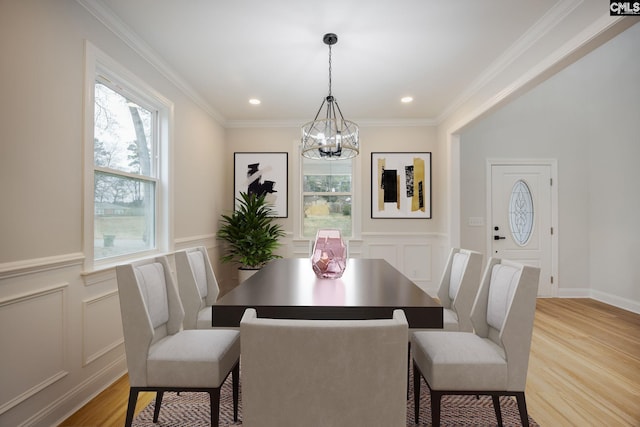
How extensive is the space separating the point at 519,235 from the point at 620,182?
1.38m

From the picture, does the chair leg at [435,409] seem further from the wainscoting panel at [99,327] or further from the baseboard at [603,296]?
the baseboard at [603,296]

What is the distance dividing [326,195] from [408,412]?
3357 mm

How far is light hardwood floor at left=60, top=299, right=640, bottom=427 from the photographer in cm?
196

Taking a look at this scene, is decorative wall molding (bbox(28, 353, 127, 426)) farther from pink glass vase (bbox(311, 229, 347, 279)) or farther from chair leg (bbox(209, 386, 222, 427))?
pink glass vase (bbox(311, 229, 347, 279))

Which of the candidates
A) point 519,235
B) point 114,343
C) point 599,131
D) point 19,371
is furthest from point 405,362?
point 599,131

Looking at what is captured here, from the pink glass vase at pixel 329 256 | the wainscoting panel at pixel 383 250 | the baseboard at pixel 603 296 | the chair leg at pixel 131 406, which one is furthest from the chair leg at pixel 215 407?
the baseboard at pixel 603 296

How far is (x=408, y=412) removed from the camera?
6.51 feet

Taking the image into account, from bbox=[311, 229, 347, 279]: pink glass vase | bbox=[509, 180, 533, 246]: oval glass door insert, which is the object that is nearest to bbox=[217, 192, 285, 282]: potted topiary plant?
bbox=[311, 229, 347, 279]: pink glass vase

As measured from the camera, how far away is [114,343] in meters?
2.44

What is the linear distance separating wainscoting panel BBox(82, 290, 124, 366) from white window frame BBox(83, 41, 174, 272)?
0.80 feet

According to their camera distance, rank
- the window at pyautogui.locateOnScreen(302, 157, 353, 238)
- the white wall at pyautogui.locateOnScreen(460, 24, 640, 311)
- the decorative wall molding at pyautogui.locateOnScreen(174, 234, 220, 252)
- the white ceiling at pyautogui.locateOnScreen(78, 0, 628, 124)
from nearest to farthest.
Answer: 1. the white ceiling at pyautogui.locateOnScreen(78, 0, 628, 124)
2. the decorative wall molding at pyautogui.locateOnScreen(174, 234, 220, 252)
3. the white wall at pyautogui.locateOnScreen(460, 24, 640, 311)
4. the window at pyautogui.locateOnScreen(302, 157, 353, 238)

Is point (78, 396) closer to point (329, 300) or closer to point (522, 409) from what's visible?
point (329, 300)

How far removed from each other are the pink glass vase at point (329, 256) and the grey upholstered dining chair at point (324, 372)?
3.86ft

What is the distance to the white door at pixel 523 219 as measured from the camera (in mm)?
4828
